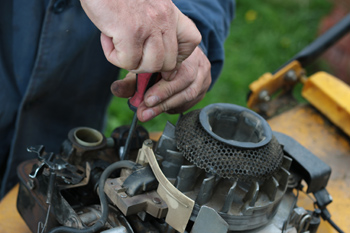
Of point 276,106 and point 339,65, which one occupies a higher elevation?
point 276,106

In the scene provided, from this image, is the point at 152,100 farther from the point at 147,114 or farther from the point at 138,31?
the point at 138,31

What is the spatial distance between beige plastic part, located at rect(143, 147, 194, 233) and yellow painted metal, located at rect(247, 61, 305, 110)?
0.77 m

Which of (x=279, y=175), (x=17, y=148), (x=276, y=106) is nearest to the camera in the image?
(x=279, y=175)

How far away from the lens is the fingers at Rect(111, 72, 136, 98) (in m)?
1.06

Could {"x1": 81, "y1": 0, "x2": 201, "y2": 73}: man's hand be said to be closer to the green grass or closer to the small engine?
the small engine

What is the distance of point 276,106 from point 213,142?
0.81 metres

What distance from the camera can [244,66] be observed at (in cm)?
311

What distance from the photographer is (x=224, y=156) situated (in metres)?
0.84

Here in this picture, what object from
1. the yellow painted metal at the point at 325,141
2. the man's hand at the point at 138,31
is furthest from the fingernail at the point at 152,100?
the yellow painted metal at the point at 325,141

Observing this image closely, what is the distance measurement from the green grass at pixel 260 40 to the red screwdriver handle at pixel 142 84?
1633 mm

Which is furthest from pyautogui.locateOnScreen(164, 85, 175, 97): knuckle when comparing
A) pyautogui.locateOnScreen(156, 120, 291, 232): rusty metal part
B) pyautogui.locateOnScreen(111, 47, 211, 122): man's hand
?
pyautogui.locateOnScreen(156, 120, 291, 232): rusty metal part

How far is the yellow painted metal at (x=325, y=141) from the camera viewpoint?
4.12 feet

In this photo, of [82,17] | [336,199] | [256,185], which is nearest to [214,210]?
[256,185]

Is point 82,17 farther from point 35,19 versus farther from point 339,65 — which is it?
point 339,65
